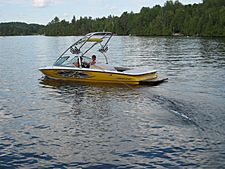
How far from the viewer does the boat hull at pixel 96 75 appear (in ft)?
75.1

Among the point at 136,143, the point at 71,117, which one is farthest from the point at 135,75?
the point at 136,143

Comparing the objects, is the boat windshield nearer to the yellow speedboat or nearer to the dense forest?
the yellow speedboat

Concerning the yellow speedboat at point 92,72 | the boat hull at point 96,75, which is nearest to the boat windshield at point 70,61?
the yellow speedboat at point 92,72

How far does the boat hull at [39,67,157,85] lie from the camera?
22.9m

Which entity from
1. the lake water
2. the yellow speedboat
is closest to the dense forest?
the yellow speedboat

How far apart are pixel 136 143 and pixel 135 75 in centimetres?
1101

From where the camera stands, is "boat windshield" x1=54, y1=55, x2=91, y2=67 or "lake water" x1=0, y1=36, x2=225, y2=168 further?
"boat windshield" x1=54, y1=55, x2=91, y2=67

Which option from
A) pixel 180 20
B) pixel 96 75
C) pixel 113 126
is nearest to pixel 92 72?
pixel 96 75

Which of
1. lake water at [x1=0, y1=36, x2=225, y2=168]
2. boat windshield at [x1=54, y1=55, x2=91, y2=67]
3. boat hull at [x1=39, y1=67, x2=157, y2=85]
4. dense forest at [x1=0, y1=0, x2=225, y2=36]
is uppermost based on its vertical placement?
dense forest at [x1=0, y1=0, x2=225, y2=36]

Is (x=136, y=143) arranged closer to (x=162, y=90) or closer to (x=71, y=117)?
(x=71, y=117)

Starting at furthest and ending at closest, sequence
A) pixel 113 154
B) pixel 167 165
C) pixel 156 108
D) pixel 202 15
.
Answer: pixel 202 15 → pixel 156 108 → pixel 113 154 → pixel 167 165

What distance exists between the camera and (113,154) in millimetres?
11094

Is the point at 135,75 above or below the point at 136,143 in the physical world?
above

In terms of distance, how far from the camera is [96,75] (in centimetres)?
2356
